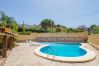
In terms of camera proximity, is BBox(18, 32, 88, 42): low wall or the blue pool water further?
BBox(18, 32, 88, 42): low wall

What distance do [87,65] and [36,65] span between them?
2.79m

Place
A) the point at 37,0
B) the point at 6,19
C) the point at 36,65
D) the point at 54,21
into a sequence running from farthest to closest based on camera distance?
the point at 54,21 < the point at 6,19 < the point at 37,0 < the point at 36,65

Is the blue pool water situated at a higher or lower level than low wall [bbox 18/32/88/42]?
lower

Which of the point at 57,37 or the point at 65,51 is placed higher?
the point at 57,37

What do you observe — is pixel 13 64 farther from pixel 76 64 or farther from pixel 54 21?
pixel 54 21

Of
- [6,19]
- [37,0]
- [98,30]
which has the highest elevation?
[37,0]

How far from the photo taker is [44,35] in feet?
88.4

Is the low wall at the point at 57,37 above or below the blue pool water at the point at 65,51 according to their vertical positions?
above

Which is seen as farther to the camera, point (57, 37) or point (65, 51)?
point (57, 37)

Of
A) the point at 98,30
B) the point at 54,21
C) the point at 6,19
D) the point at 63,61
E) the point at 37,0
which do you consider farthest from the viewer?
the point at 54,21

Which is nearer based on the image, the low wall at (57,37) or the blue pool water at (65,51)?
the blue pool water at (65,51)

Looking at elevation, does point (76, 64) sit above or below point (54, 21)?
below

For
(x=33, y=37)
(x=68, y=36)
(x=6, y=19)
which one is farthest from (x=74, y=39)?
(x=6, y=19)

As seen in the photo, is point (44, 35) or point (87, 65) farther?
point (44, 35)
